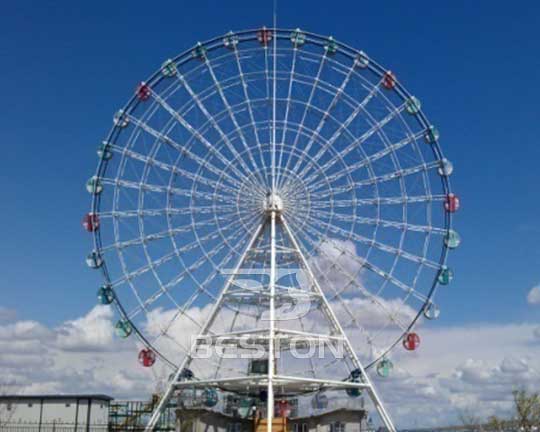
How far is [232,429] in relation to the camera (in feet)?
200

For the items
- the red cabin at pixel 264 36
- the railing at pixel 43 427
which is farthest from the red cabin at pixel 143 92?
the railing at pixel 43 427

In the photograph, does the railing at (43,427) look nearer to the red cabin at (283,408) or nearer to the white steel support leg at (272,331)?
the red cabin at (283,408)

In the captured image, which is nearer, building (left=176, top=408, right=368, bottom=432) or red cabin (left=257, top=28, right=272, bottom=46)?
red cabin (left=257, top=28, right=272, bottom=46)

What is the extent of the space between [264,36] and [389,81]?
9916 millimetres

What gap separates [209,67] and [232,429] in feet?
98.1

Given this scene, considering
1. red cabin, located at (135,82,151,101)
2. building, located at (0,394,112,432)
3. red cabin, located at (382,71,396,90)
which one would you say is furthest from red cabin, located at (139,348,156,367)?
red cabin, located at (382,71,396,90)

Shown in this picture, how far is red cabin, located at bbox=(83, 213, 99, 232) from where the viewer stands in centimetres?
5230

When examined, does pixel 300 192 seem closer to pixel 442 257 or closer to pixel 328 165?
pixel 328 165

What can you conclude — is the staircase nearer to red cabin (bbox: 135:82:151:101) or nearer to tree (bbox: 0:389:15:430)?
tree (bbox: 0:389:15:430)

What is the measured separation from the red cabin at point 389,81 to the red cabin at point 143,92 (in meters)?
17.5

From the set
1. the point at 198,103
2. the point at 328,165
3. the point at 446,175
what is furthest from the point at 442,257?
the point at 198,103

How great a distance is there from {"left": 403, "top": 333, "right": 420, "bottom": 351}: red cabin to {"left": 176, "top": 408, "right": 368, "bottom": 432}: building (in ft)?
43.8

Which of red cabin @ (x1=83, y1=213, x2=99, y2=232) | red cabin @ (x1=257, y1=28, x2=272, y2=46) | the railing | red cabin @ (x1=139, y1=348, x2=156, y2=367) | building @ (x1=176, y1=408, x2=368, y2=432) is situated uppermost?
red cabin @ (x1=257, y1=28, x2=272, y2=46)

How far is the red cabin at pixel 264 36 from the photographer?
5422 cm
